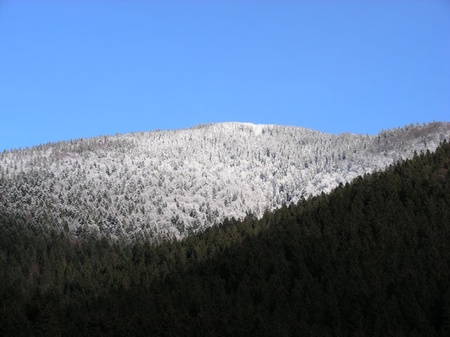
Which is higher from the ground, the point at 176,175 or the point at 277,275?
the point at 176,175

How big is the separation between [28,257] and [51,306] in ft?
122

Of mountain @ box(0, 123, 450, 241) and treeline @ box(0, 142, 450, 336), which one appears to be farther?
mountain @ box(0, 123, 450, 241)

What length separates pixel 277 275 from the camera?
141 ft

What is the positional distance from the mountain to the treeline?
2064 centimetres

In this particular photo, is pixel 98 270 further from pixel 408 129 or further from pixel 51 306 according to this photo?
pixel 408 129

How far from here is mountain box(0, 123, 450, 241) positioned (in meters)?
103

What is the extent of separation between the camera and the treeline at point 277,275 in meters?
31.0

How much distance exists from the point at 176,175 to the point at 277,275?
96309mm

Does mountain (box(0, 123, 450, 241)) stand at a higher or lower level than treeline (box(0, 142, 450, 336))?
higher

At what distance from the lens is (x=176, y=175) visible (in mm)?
137125

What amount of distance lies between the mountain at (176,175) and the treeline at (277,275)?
20.6m

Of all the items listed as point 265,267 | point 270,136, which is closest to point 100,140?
point 270,136

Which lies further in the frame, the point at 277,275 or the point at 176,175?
the point at 176,175

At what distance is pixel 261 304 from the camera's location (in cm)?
3628
